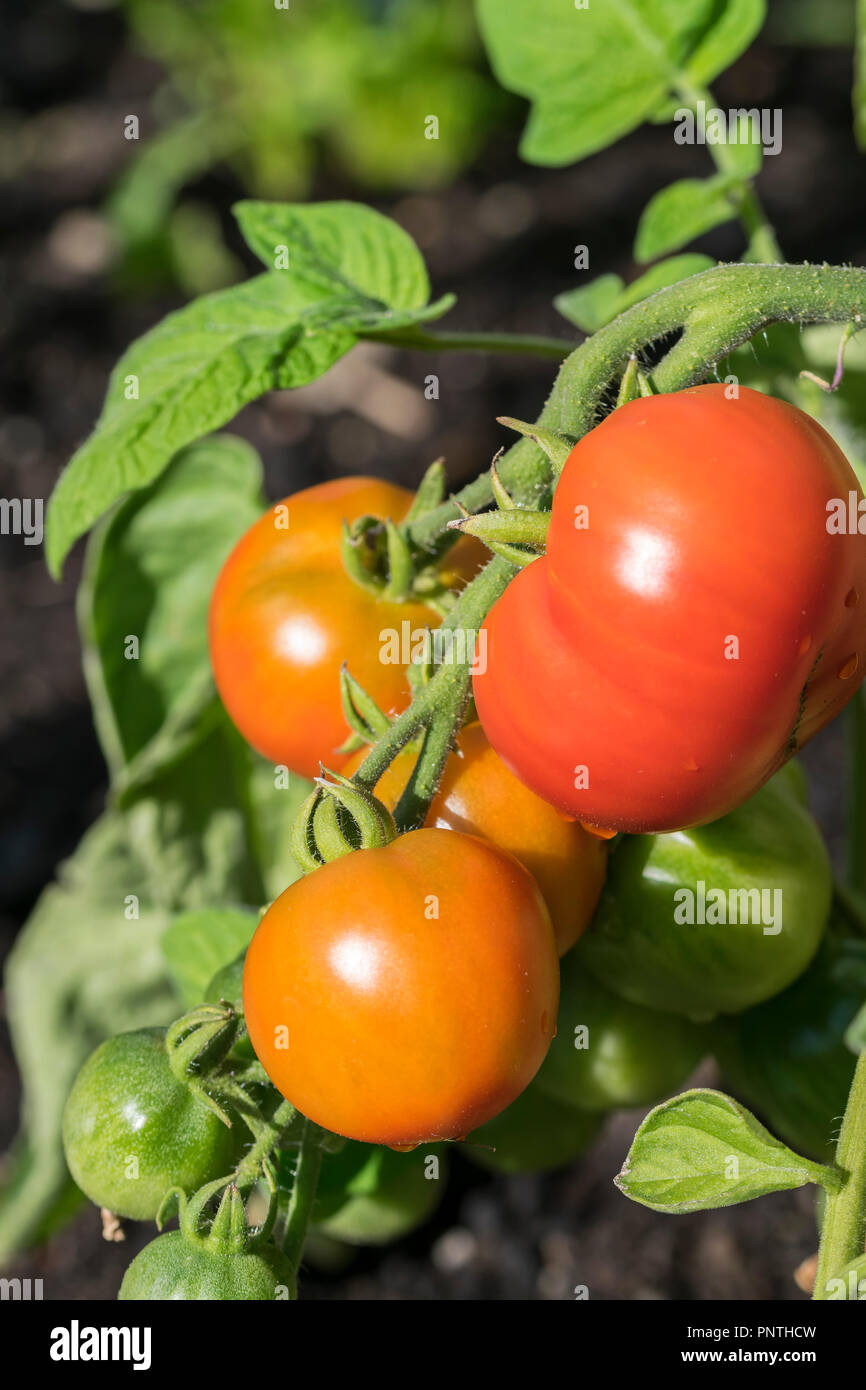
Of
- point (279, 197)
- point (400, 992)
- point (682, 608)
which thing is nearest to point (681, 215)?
point (682, 608)

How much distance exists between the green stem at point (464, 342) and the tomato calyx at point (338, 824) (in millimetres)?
412

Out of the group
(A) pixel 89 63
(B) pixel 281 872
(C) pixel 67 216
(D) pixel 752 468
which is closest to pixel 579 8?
(D) pixel 752 468

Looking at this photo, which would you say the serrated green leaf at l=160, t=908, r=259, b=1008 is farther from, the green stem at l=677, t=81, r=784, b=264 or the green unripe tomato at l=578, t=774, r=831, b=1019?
the green stem at l=677, t=81, r=784, b=264

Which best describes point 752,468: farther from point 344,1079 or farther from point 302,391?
point 302,391

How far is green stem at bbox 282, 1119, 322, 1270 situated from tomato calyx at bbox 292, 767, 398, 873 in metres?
0.19

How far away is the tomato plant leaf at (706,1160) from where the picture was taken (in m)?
0.66

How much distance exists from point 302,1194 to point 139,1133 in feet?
0.33

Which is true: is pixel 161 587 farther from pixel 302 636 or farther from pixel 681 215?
pixel 681 215

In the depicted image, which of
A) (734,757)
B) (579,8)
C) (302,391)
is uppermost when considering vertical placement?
(579,8)

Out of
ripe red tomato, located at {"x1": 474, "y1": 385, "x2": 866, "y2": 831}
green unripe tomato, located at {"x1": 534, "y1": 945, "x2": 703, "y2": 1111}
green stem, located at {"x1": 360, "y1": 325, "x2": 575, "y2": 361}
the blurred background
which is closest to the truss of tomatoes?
ripe red tomato, located at {"x1": 474, "y1": 385, "x2": 866, "y2": 831}

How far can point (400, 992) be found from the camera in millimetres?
590

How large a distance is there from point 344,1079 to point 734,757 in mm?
226

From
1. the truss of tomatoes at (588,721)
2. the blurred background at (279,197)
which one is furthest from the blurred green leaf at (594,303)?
the blurred background at (279,197)

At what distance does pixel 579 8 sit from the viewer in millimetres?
1089
